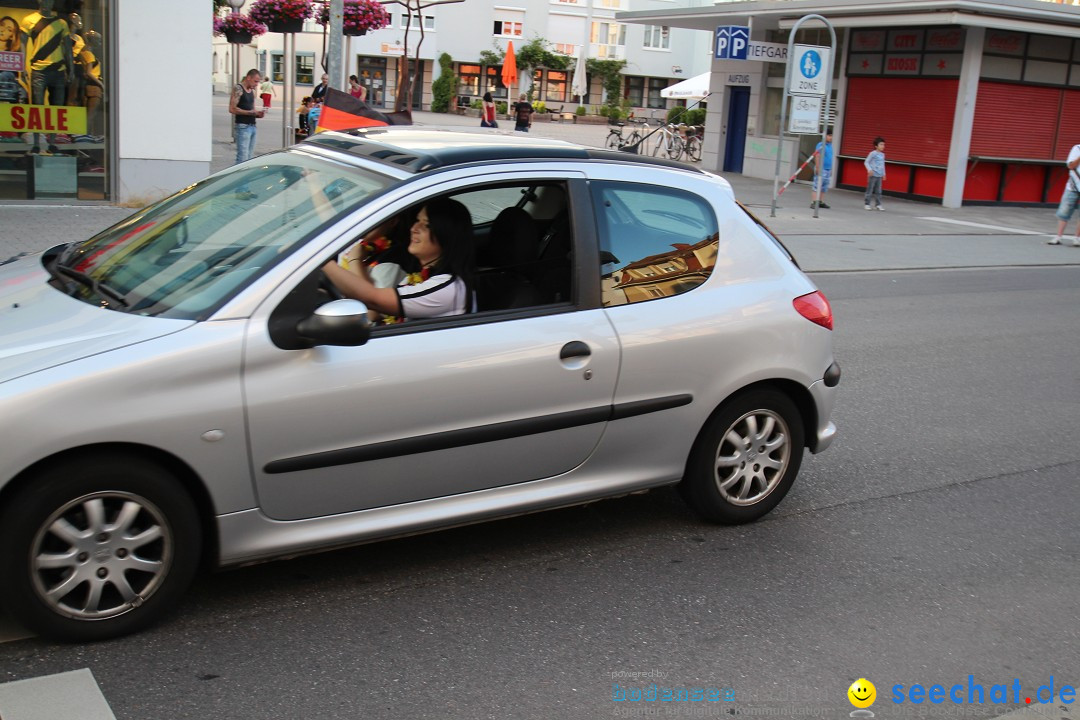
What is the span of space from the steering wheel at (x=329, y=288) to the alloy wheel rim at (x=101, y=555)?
3.11ft

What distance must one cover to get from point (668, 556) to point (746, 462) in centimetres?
59

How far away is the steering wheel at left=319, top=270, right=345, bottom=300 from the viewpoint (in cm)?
393

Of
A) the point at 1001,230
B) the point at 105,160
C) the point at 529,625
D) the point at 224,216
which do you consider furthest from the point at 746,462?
the point at 1001,230

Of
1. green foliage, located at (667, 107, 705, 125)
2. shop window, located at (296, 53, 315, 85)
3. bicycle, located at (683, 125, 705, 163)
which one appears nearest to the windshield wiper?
bicycle, located at (683, 125, 705, 163)

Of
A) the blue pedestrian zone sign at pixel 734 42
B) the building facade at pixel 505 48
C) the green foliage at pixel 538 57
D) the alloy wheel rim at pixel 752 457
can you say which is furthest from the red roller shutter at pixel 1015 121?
the green foliage at pixel 538 57

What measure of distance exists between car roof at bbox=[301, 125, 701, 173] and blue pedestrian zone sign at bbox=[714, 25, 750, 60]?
20733 millimetres

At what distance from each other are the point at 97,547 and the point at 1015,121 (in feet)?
84.4

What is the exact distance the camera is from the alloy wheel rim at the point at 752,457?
4.92 metres

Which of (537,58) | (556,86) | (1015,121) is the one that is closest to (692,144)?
(1015,121)

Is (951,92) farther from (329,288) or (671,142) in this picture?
(329,288)

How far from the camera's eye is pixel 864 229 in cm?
1961

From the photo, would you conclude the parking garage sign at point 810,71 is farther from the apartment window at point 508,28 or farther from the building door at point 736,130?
the apartment window at point 508,28

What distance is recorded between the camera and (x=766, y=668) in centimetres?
381

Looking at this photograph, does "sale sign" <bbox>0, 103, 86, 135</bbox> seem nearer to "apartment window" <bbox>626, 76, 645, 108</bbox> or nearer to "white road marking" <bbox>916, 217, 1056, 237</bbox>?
"white road marking" <bbox>916, 217, 1056, 237</bbox>
